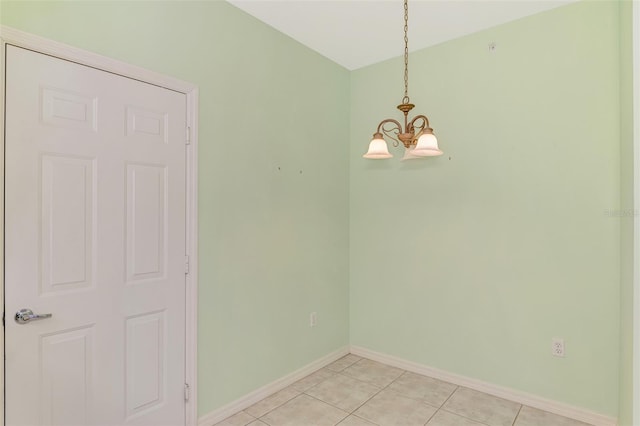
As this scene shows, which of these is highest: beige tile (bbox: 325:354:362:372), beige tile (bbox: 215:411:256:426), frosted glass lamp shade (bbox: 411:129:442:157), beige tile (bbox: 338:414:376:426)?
frosted glass lamp shade (bbox: 411:129:442:157)

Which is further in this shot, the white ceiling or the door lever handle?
the white ceiling

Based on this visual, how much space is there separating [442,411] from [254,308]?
1579mm

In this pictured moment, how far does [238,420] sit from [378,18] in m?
3.12

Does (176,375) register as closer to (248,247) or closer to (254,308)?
(254,308)

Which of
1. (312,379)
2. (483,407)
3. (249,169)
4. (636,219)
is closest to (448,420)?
(483,407)

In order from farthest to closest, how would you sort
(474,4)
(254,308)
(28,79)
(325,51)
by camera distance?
(325,51) → (254,308) → (474,4) → (28,79)

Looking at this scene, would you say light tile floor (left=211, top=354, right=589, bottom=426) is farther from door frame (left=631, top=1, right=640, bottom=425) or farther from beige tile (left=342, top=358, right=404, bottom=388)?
door frame (left=631, top=1, right=640, bottom=425)

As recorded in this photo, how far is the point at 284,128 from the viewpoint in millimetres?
2949

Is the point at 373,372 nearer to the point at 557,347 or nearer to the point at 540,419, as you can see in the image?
the point at 540,419

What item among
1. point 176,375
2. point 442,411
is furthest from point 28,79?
point 442,411

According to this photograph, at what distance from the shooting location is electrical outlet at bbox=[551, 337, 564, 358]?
2.54 meters

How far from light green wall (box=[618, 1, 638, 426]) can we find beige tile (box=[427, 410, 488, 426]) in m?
0.88

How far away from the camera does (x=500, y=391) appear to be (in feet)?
9.12

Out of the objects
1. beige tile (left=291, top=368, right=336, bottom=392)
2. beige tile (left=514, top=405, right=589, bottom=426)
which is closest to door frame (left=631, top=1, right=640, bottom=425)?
beige tile (left=514, top=405, right=589, bottom=426)
